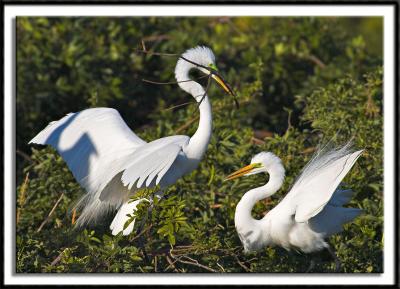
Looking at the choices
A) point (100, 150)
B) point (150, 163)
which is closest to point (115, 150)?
point (100, 150)

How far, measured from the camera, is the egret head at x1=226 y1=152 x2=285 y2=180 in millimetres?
4410

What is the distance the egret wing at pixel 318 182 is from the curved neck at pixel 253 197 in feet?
0.28

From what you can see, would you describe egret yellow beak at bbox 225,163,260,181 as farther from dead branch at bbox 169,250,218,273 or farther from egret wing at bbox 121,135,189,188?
dead branch at bbox 169,250,218,273

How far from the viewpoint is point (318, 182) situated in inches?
162

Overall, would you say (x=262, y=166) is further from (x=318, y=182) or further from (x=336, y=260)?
(x=336, y=260)

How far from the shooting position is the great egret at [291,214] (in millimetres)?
4289

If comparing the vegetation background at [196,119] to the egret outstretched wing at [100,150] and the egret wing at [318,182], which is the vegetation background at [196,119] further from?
the egret wing at [318,182]

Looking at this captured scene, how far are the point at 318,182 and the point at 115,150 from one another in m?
1.09

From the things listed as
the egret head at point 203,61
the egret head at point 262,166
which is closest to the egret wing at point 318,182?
the egret head at point 262,166

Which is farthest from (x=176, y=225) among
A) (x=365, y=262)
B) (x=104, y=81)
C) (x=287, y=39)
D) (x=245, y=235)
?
(x=287, y=39)

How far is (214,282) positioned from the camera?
3.90 metres

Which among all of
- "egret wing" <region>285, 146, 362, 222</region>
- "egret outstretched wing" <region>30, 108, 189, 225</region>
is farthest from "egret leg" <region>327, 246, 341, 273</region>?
"egret outstretched wing" <region>30, 108, 189, 225</region>

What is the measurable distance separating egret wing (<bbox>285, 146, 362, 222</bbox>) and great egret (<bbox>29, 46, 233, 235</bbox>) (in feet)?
1.75

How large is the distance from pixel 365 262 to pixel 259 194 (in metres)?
0.60
